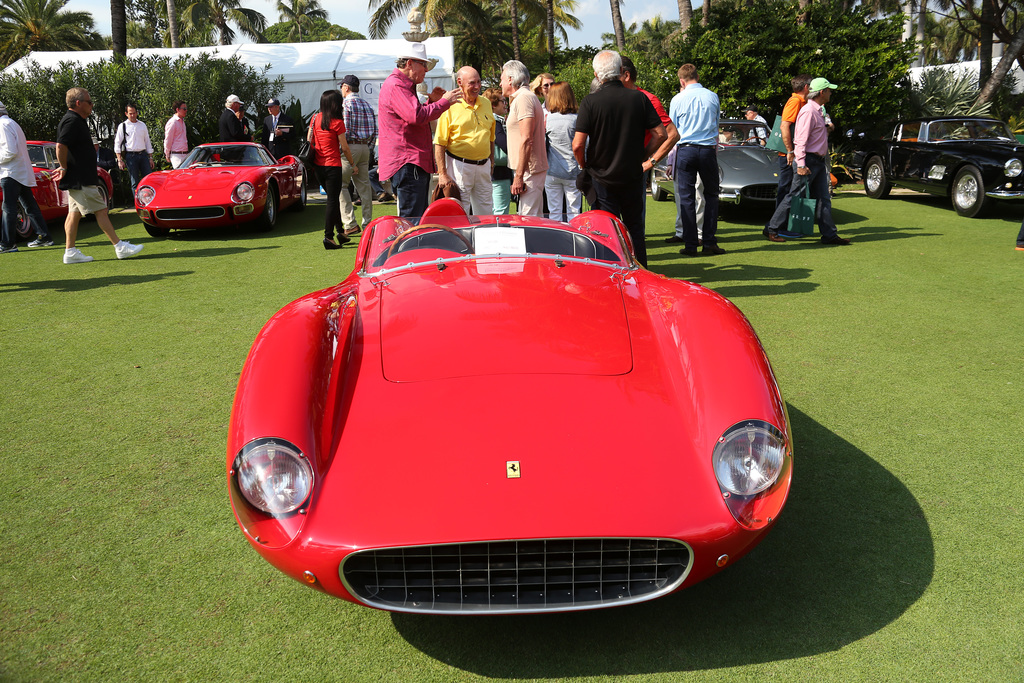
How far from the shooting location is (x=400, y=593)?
1953 mm

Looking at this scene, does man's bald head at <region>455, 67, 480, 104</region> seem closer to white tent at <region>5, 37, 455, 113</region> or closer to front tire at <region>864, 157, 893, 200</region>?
front tire at <region>864, 157, 893, 200</region>

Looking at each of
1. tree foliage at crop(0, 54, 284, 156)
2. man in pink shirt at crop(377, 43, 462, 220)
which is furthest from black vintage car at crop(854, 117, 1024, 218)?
tree foliage at crop(0, 54, 284, 156)

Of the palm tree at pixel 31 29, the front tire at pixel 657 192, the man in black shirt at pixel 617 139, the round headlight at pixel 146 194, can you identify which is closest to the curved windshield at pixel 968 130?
the front tire at pixel 657 192

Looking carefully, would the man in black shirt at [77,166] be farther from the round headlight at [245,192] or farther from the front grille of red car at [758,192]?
the front grille of red car at [758,192]

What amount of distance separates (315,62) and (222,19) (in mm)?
34130

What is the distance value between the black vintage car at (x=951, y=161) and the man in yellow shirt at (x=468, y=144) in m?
7.13

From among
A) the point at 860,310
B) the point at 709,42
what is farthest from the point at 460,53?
the point at 860,310

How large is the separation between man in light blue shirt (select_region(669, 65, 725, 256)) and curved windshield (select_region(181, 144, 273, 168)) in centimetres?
579

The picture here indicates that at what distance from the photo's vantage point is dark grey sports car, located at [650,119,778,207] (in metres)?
9.39

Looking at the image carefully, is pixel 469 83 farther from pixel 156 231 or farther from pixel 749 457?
pixel 156 231

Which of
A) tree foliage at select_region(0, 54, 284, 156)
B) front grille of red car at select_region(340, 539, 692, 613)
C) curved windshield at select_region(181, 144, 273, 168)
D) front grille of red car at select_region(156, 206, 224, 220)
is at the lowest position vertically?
front grille of red car at select_region(340, 539, 692, 613)

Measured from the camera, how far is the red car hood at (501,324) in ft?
8.11

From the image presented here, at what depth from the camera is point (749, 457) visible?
7.00ft

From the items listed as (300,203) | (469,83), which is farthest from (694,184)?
(300,203)
